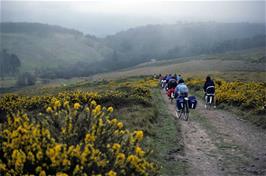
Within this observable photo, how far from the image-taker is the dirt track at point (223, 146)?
9453 millimetres

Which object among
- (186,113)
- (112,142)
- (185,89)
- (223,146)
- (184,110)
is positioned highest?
(185,89)

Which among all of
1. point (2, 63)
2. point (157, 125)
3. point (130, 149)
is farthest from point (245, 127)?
point (2, 63)

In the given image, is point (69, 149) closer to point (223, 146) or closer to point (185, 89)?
point (223, 146)

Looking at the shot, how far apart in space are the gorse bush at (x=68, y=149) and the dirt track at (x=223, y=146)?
10.3 ft

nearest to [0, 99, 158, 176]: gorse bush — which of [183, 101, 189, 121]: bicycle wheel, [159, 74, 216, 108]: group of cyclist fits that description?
[183, 101, 189, 121]: bicycle wheel

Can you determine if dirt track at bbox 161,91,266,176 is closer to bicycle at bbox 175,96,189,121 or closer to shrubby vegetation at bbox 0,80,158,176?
bicycle at bbox 175,96,189,121

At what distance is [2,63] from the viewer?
16775 centimetres

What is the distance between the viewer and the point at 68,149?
20.4 ft

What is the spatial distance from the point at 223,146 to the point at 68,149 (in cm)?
700

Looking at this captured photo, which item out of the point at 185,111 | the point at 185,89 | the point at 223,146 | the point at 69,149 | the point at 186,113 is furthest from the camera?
the point at 185,89

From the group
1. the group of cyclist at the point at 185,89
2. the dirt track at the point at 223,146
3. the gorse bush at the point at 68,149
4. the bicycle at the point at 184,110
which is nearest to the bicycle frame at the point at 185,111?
the bicycle at the point at 184,110

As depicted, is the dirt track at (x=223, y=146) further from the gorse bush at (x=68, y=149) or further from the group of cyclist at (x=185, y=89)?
the gorse bush at (x=68, y=149)

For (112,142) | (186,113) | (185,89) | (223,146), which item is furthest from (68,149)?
(185,89)

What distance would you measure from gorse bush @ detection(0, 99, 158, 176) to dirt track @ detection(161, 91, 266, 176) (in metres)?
3.14
